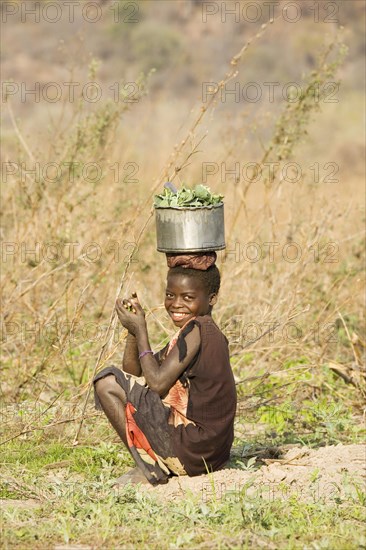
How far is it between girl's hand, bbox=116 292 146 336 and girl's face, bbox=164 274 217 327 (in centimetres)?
17

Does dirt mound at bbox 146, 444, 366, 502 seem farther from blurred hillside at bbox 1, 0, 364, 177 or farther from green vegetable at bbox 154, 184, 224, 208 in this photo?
blurred hillside at bbox 1, 0, 364, 177

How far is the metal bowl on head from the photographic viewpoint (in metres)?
4.04

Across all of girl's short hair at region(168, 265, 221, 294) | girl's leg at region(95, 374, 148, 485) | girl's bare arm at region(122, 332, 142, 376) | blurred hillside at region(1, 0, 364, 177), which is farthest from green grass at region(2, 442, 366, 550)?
blurred hillside at region(1, 0, 364, 177)

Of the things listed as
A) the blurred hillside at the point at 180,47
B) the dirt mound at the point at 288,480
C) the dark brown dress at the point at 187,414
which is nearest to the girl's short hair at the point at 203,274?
the dark brown dress at the point at 187,414

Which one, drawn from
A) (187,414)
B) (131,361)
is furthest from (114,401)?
(187,414)

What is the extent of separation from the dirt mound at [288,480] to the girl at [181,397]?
96mm

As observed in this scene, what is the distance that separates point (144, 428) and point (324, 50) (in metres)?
3.42

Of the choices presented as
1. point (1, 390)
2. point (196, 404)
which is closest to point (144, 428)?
point (196, 404)

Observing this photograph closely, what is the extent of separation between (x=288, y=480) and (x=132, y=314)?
994 millimetres

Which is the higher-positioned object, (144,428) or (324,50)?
(324,50)

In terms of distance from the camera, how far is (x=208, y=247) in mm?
4066

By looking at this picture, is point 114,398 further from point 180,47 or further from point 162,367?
point 180,47

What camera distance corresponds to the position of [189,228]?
13.3 ft

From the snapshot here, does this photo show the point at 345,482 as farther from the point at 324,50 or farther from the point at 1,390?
the point at 324,50
